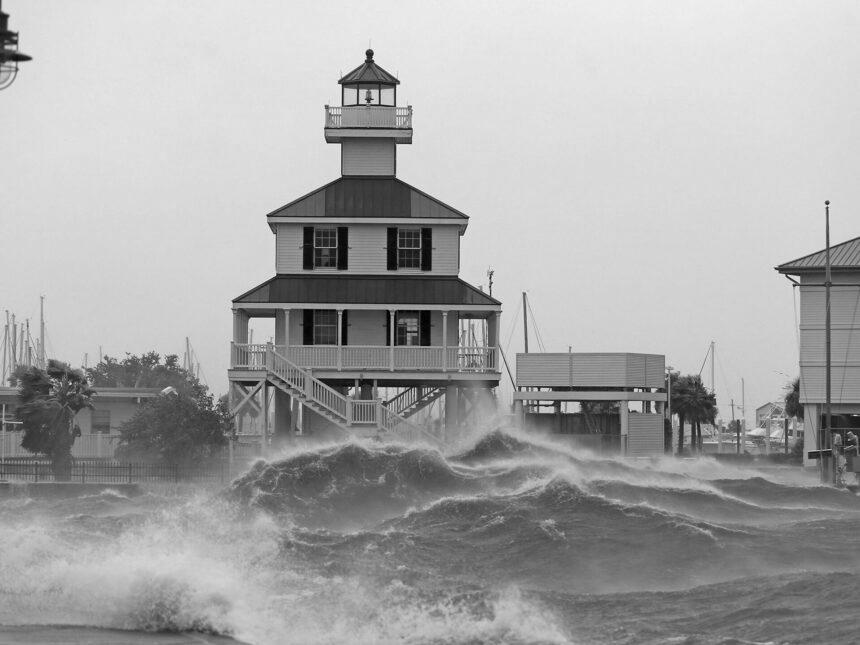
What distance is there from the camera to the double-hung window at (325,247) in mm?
52906

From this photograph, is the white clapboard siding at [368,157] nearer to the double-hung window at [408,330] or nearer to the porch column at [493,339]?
the double-hung window at [408,330]

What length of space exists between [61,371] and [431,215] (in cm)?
1457

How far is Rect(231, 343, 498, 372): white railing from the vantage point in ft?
166

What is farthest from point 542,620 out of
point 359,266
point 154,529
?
point 359,266

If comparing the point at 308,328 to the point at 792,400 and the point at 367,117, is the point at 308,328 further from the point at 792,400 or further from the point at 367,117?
the point at 792,400

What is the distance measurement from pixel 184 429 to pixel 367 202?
1051 cm

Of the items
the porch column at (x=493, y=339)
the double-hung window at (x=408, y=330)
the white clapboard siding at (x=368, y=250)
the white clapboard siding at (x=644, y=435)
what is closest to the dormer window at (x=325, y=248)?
the white clapboard siding at (x=368, y=250)

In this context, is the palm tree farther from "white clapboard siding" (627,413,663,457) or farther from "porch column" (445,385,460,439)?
"porch column" (445,385,460,439)

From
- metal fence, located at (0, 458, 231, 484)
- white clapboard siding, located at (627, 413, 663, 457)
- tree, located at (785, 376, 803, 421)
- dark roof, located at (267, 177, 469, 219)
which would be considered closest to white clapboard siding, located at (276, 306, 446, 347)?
dark roof, located at (267, 177, 469, 219)

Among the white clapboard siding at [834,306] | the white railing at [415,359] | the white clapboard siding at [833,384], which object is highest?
the white clapboard siding at [834,306]

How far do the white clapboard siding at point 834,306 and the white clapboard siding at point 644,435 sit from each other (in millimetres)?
8039

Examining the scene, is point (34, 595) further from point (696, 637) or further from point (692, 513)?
point (692, 513)

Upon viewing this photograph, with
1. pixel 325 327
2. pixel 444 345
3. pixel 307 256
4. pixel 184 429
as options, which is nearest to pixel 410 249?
pixel 307 256

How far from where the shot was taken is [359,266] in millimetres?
52656
